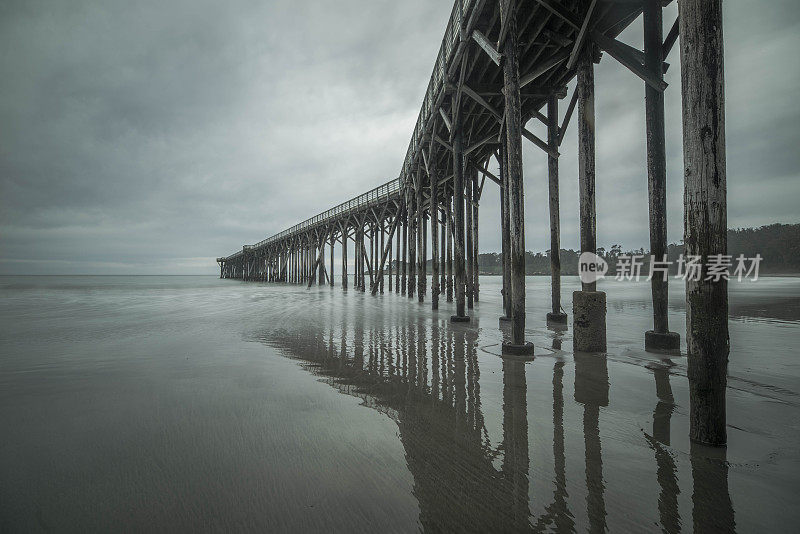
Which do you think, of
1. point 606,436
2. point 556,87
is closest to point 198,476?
point 606,436

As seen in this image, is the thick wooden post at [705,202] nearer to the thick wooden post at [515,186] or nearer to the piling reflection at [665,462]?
the piling reflection at [665,462]

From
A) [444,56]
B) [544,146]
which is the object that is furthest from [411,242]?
[544,146]

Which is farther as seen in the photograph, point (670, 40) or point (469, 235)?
point (469, 235)

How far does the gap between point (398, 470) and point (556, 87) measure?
822 centimetres

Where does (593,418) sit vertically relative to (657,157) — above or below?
below

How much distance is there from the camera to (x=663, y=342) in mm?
5113

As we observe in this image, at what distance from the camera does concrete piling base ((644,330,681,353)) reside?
16.6ft

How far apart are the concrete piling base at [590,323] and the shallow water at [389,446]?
0.29 meters

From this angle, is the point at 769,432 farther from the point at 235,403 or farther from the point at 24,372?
the point at 24,372

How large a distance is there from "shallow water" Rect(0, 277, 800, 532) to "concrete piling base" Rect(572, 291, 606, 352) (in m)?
0.29

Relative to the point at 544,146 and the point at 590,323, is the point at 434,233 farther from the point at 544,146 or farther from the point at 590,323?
the point at 590,323

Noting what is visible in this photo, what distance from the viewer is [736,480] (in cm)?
187

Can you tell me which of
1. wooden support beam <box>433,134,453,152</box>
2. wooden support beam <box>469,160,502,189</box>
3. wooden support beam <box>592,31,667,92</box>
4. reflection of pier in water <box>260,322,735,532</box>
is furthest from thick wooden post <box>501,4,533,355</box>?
wooden support beam <box>469,160,502,189</box>

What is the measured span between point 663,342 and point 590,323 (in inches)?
43.0
